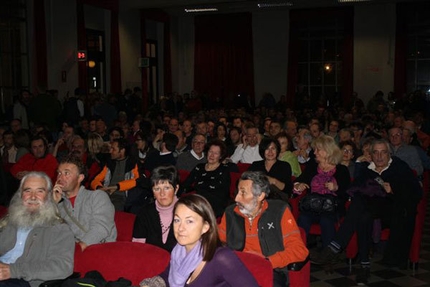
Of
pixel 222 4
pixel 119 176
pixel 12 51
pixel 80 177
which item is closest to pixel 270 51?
pixel 222 4

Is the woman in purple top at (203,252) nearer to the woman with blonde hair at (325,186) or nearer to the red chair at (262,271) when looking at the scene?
the red chair at (262,271)

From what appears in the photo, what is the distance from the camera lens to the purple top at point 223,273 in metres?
2.77

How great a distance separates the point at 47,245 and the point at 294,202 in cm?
274

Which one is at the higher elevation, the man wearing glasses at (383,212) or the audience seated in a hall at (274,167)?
the audience seated in a hall at (274,167)

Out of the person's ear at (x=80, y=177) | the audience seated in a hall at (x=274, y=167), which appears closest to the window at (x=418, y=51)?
the audience seated in a hall at (x=274, y=167)

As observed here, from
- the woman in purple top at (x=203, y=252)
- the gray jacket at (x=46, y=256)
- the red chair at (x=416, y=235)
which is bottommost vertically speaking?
the red chair at (x=416, y=235)

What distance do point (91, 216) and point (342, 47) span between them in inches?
712

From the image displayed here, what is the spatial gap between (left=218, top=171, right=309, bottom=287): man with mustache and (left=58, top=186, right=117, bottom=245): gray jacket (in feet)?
2.76

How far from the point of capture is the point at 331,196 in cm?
545

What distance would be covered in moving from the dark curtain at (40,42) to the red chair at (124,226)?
10.9 m

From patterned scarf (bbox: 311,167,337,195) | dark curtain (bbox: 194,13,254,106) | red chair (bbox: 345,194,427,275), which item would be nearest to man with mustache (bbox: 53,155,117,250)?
patterned scarf (bbox: 311,167,337,195)

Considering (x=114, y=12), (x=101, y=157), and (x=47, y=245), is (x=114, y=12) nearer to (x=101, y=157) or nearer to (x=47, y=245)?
(x=101, y=157)

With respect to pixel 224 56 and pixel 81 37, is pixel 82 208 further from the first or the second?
pixel 224 56

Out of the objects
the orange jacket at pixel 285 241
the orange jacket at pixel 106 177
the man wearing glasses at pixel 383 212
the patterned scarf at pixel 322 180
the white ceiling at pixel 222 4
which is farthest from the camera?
the white ceiling at pixel 222 4
